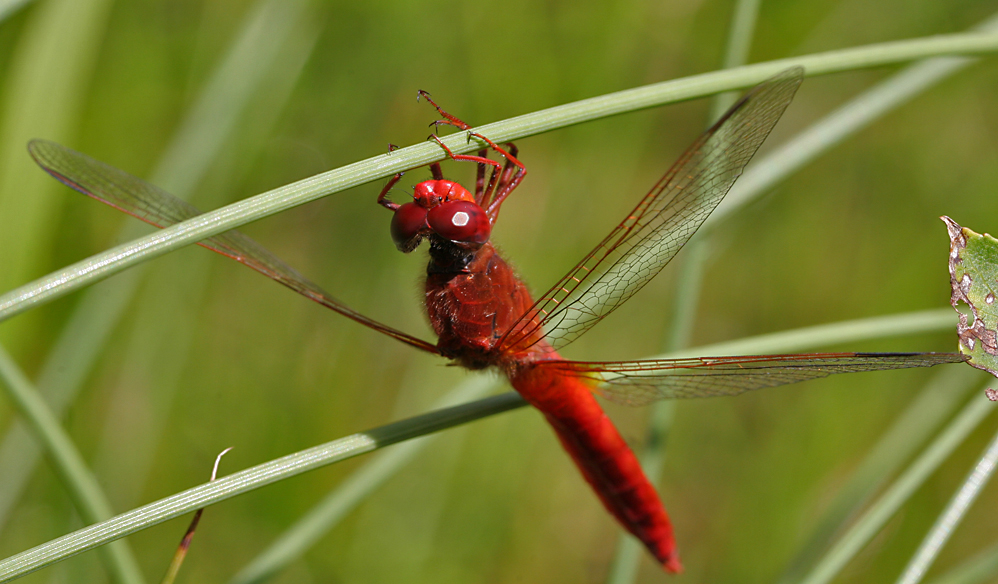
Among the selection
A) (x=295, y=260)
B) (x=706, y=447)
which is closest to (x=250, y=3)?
(x=295, y=260)

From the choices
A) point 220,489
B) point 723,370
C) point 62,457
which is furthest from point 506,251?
point 220,489

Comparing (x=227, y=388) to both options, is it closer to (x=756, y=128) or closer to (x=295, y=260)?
(x=295, y=260)

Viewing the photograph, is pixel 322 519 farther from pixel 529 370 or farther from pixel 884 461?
pixel 884 461

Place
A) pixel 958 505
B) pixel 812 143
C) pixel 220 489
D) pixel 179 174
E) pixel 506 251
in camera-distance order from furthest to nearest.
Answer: pixel 506 251 → pixel 179 174 → pixel 812 143 → pixel 958 505 → pixel 220 489

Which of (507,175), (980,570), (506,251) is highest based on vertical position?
(506,251)

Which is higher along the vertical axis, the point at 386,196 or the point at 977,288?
the point at 386,196

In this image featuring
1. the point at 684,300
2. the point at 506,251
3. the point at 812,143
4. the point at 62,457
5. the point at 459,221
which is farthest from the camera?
the point at 506,251

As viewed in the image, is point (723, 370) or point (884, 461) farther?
point (884, 461)
